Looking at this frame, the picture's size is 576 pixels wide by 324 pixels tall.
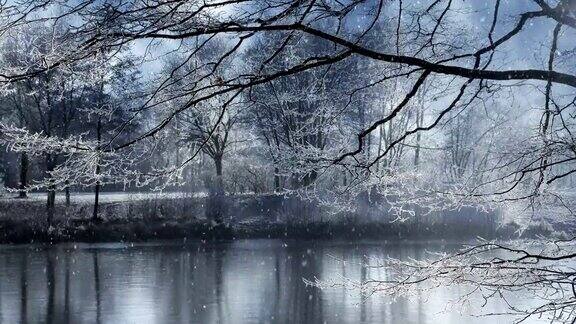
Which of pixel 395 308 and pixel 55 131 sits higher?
pixel 55 131

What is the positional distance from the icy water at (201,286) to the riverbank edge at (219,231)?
0.81 m

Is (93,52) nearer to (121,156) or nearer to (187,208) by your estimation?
(121,156)

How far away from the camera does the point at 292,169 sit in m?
8.16

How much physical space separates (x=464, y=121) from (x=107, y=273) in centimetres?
1939

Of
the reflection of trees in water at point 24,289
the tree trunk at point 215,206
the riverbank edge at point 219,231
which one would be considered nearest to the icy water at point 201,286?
the reflection of trees in water at point 24,289

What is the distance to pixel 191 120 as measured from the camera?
26.6 m

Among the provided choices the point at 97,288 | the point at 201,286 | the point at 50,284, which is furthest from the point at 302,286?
the point at 50,284

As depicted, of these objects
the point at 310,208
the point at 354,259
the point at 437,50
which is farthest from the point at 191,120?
the point at 437,50

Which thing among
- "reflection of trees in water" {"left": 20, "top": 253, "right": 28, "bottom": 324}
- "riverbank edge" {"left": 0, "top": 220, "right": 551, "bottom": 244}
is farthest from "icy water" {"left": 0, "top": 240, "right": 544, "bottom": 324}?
"riverbank edge" {"left": 0, "top": 220, "right": 551, "bottom": 244}

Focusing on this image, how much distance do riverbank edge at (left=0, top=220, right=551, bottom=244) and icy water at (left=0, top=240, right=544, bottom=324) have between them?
81cm

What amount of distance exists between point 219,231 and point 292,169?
1436 cm

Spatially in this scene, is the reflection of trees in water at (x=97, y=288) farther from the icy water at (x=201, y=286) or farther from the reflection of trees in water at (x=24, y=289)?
the reflection of trees in water at (x=24, y=289)

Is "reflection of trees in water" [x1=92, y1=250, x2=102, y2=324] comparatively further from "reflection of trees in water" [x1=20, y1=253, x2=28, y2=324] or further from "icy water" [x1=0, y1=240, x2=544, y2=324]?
"reflection of trees in water" [x1=20, y1=253, x2=28, y2=324]

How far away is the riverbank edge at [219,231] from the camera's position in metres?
21.3
